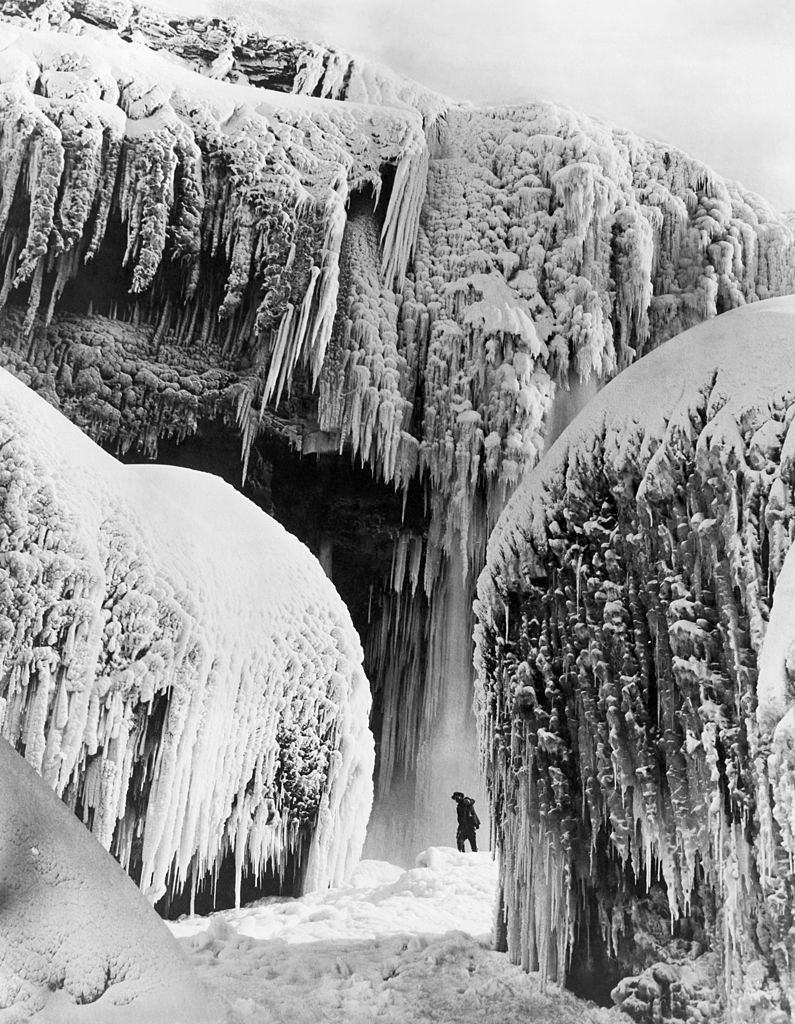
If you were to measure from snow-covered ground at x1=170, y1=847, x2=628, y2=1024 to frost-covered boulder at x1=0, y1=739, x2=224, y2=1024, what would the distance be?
1.54 feet

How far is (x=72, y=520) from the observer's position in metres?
4.78

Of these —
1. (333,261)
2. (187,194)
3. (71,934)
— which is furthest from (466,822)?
(187,194)

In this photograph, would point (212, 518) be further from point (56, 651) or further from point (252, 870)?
point (252, 870)

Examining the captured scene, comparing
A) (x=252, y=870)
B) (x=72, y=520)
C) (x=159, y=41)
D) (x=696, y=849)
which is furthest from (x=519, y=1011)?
(x=159, y=41)

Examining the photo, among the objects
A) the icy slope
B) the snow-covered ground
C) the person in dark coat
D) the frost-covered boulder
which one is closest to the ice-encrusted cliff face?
the icy slope

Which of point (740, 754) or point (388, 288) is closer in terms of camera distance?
point (740, 754)

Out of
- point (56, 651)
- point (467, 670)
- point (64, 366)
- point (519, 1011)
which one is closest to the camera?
point (519, 1011)

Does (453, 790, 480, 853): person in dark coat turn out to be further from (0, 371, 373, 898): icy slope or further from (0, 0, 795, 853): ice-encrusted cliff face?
(0, 0, 795, 853): ice-encrusted cliff face

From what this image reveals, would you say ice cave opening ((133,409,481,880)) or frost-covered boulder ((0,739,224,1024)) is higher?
ice cave opening ((133,409,481,880))

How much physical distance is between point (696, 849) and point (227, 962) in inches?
79.9

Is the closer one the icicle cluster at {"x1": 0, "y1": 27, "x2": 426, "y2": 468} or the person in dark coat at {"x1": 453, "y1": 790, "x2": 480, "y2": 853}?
the person in dark coat at {"x1": 453, "y1": 790, "x2": 480, "y2": 853}

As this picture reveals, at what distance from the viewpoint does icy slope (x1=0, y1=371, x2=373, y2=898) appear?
15.1 ft

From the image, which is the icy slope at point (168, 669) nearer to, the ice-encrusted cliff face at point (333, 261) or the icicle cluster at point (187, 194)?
the ice-encrusted cliff face at point (333, 261)

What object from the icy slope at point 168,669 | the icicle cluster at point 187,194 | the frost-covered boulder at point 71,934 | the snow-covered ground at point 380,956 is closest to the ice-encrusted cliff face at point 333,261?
the icicle cluster at point 187,194
